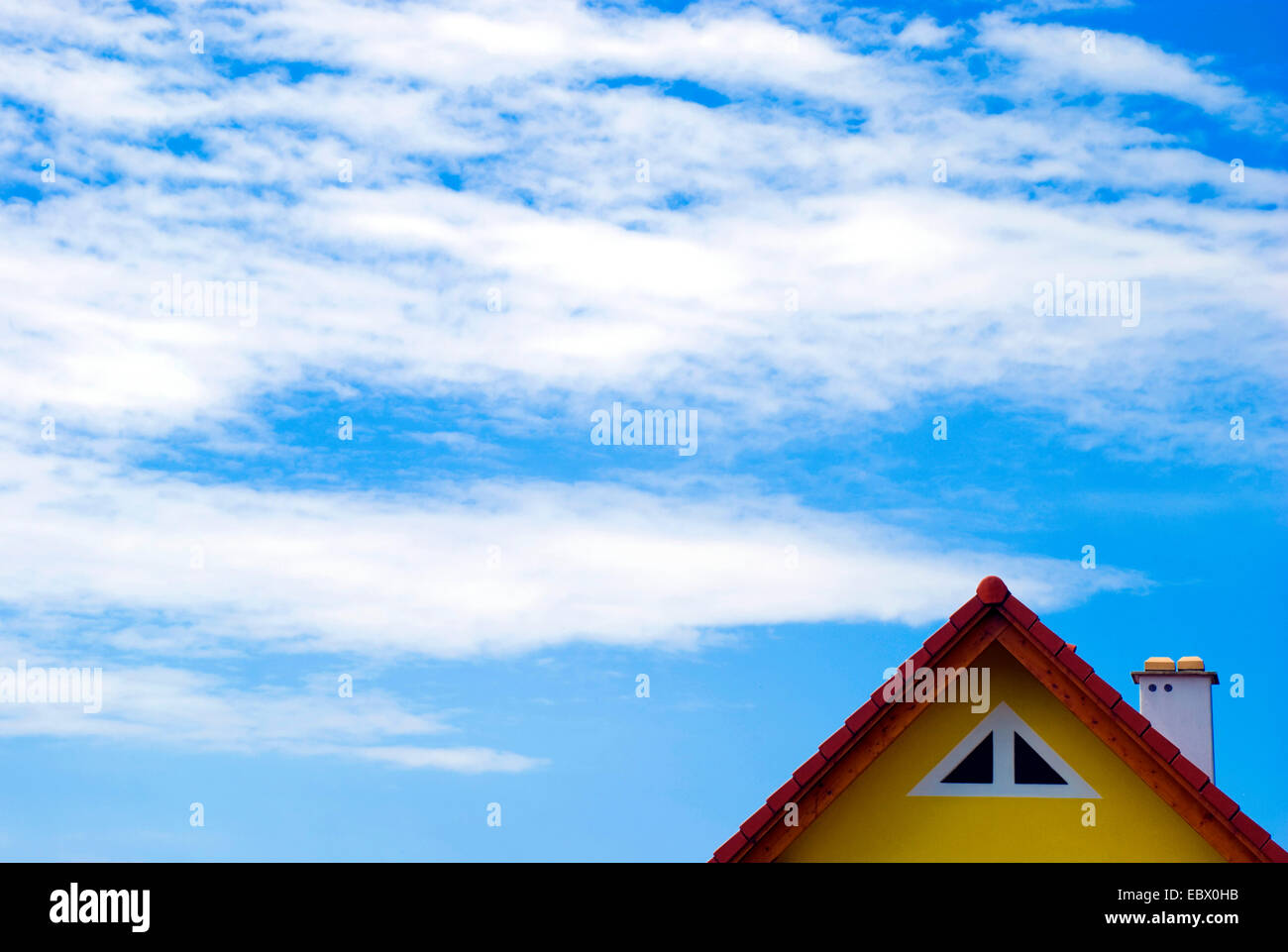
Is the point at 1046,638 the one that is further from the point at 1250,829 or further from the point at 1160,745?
the point at 1250,829

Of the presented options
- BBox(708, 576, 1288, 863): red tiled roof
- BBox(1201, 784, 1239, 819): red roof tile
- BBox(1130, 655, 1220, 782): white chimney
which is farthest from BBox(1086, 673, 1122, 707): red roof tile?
BBox(1130, 655, 1220, 782): white chimney

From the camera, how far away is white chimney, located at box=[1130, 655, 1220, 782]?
55.5ft

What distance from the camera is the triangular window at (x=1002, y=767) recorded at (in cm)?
1195

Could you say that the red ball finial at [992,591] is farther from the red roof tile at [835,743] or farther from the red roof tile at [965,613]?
the red roof tile at [835,743]

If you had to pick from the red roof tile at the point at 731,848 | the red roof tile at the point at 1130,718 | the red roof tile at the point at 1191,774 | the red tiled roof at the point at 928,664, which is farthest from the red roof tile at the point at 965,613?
the red roof tile at the point at 731,848

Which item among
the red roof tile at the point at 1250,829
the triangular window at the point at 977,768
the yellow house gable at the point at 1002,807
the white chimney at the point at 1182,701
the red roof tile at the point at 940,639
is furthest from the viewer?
the white chimney at the point at 1182,701

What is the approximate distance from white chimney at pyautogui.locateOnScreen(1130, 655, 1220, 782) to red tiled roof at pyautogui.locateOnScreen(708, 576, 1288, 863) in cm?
564

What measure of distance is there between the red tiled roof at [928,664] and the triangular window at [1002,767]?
742 millimetres

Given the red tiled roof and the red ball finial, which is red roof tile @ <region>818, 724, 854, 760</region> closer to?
the red tiled roof
